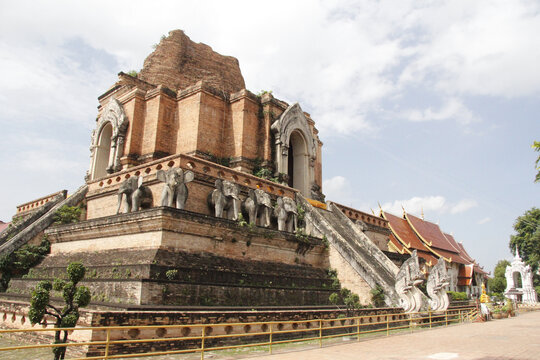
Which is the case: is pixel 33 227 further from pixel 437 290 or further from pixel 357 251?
pixel 437 290

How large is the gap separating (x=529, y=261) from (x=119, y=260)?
44927 millimetres

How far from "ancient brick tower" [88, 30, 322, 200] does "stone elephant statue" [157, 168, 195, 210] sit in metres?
4.45

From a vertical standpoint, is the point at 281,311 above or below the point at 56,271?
below

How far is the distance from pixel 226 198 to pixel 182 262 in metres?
3.48

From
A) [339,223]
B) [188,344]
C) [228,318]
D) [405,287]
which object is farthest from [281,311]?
[339,223]

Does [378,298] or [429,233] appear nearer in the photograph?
[378,298]

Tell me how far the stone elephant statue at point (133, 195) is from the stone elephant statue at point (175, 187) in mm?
1251

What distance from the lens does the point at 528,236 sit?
46.6m

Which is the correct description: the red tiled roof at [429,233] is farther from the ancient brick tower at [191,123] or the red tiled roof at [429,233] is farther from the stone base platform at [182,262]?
the stone base platform at [182,262]

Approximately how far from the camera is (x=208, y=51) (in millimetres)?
21656

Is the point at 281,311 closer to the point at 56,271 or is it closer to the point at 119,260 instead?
the point at 119,260

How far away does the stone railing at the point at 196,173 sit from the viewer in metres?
13.0

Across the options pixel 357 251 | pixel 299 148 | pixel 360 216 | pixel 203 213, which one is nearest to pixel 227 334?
pixel 203 213

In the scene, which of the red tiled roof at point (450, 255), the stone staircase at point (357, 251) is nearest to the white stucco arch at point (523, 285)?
the red tiled roof at point (450, 255)
